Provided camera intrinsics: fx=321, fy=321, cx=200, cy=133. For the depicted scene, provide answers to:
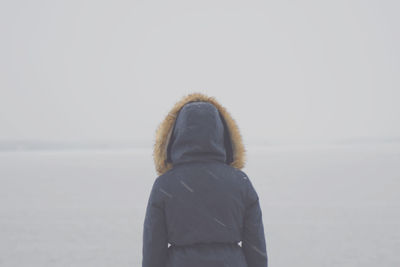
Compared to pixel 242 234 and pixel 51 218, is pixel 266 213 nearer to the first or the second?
pixel 51 218

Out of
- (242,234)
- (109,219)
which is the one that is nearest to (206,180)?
(242,234)

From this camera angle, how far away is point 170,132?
1.44m

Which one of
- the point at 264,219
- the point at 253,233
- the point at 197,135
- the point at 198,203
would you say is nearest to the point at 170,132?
the point at 197,135

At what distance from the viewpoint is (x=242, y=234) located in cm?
143

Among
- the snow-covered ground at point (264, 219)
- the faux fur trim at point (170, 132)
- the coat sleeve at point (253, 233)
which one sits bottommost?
the snow-covered ground at point (264, 219)

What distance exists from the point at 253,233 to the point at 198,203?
306 millimetres

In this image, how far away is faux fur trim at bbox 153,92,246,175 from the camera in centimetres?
141

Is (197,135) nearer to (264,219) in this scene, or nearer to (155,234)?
(155,234)

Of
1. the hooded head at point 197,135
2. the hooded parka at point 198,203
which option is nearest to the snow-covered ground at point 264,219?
A: the hooded parka at point 198,203

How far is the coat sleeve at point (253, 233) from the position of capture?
54.6 inches

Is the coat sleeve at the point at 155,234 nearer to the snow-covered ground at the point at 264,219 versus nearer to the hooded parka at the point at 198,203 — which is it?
the hooded parka at the point at 198,203

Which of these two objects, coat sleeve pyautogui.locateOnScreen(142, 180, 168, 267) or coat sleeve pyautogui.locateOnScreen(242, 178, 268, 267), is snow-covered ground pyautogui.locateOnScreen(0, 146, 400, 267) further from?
coat sleeve pyautogui.locateOnScreen(142, 180, 168, 267)

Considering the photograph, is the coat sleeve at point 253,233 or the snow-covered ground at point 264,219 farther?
the snow-covered ground at point 264,219

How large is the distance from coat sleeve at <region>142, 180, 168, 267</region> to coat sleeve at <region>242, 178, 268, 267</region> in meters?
0.36
